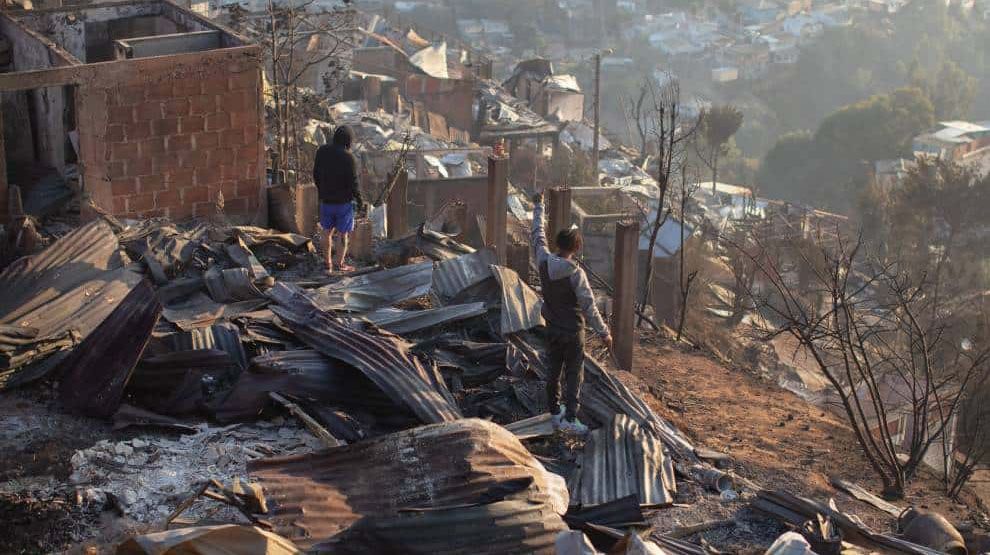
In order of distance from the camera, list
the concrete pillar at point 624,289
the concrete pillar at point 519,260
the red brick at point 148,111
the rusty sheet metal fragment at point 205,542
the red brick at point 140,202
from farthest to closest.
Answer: the red brick at point 140,202 → the red brick at point 148,111 → the concrete pillar at point 519,260 → the concrete pillar at point 624,289 → the rusty sheet metal fragment at point 205,542

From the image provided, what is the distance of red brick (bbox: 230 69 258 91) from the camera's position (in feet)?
30.5

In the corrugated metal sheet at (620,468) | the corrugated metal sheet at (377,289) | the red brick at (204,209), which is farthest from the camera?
the red brick at (204,209)

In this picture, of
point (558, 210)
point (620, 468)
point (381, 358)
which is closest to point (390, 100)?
point (558, 210)

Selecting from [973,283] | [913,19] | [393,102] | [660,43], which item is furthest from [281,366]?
[913,19]

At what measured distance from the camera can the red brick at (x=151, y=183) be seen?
29.9 ft

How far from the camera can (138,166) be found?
906 cm

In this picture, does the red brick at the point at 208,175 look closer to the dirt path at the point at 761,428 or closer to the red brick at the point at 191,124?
the red brick at the point at 191,124

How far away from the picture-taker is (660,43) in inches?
2368

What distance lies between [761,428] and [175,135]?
560 cm

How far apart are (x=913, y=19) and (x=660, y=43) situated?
17073 millimetres

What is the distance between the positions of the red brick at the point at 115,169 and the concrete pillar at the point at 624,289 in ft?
14.2

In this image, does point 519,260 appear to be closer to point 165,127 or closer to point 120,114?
point 165,127

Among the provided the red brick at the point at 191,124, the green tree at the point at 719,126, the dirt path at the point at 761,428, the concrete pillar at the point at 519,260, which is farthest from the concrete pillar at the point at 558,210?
the green tree at the point at 719,126

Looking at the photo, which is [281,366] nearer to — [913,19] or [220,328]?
[220,328]
